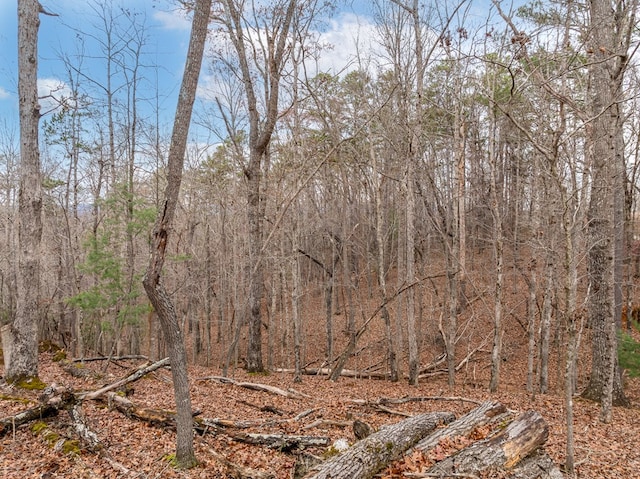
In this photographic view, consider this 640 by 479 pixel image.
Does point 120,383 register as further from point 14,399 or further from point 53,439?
point 53,439

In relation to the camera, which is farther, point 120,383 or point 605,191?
point 605,191

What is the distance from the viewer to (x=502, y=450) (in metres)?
4.41

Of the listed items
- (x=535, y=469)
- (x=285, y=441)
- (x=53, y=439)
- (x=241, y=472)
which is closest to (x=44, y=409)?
(x=53, y=439)

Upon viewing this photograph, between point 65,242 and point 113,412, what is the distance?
11886 mm

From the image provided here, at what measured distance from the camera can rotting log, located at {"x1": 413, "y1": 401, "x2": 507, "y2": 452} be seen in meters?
4.52

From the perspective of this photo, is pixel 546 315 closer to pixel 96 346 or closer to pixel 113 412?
pixel 113 412

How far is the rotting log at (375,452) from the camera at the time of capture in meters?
3.70

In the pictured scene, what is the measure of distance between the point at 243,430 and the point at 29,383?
4.47 metres

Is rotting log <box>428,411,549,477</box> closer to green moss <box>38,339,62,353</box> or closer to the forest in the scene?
the forest

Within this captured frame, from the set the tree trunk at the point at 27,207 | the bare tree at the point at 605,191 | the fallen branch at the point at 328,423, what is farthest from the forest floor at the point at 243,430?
the bare tree at the point at 605,191

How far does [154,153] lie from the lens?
1409 cm

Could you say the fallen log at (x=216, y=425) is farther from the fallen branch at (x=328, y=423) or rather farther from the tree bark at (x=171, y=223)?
the tree bark at (x=171, y=223)

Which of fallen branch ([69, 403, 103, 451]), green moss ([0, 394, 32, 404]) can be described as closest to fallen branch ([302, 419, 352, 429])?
fallen branch ([69, 403, 103, 451])

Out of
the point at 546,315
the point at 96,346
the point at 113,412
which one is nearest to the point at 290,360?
the point at 96,346
